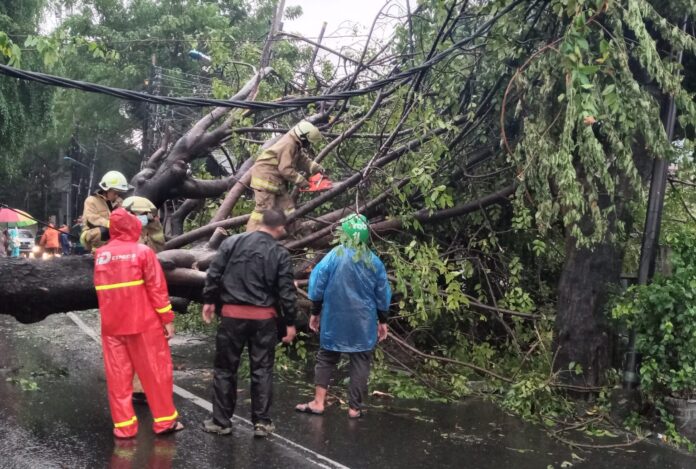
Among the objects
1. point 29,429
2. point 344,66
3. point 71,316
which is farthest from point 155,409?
point 71,316

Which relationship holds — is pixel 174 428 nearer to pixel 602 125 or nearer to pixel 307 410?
pixel 307 410

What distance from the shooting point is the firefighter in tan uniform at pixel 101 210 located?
19.0 feet

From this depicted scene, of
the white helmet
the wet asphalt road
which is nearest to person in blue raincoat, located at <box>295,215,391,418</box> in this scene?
the wet asphalt road

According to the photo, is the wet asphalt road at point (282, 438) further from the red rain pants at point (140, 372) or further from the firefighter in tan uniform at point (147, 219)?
the firefighter in tan uniform at point (147, 219)

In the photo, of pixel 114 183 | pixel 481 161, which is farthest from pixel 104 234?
pixel 481 161

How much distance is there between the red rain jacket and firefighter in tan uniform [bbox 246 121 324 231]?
188cm

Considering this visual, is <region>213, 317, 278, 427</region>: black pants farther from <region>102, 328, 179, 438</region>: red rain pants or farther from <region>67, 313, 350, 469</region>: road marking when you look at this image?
<region>102, 328, 179, 438</region>: red rain pants

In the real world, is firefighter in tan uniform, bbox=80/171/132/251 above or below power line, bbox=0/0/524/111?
below

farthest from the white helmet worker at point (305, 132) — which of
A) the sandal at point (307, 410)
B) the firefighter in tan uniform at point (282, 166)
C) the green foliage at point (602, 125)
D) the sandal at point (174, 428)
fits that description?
the sandal at point (174, 428)

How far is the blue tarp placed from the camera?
18.6ft

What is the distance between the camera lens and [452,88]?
707 cm

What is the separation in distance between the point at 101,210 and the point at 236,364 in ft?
6.84

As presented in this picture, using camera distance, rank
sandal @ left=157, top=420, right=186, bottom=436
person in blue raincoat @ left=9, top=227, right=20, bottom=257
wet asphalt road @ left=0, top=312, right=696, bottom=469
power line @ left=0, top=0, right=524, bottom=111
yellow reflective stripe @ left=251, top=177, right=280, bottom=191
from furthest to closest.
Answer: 1. person in blue raincoat @ left=9, top=227, right=20, bottom=257
2. yellow reflective stripe @ left=251, top=177, right=280, bottom=191
3. power line @ left=0, top=0, right=524, bottom=111
4. sandal @ left=157, top=420, right=186, bottom=436
5. wet asphalt road @ left=0, top=312, right=696, bottom=469

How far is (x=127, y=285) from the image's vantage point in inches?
187
